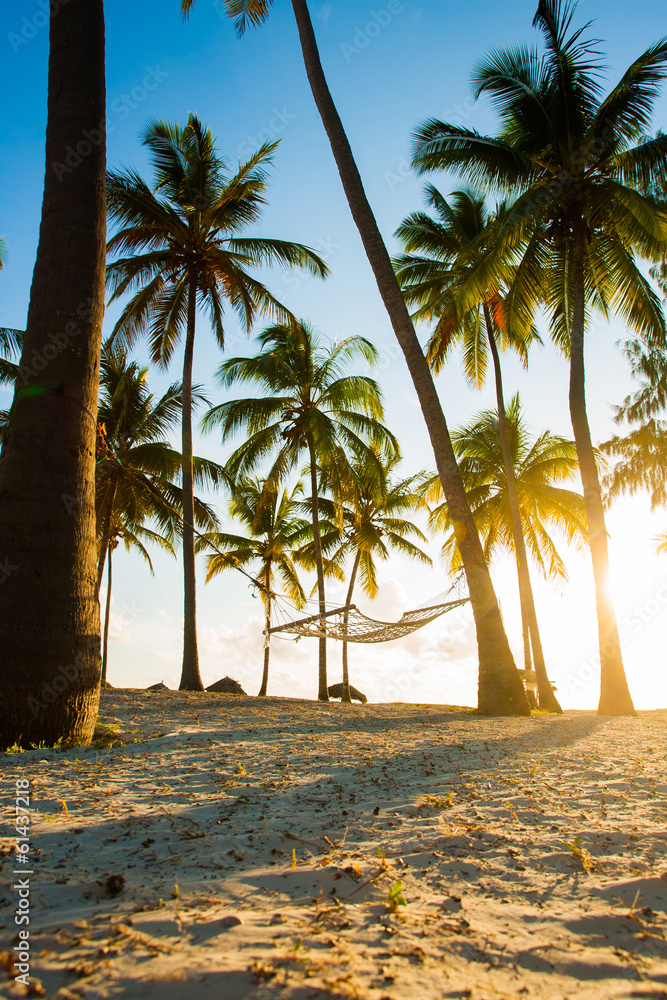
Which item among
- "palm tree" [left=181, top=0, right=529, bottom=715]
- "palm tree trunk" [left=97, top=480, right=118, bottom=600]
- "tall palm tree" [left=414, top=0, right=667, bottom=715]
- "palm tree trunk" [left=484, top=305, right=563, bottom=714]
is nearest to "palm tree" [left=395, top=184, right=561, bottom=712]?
"palm tree trunk" [left=484, top=305, right=563, bottom=714]

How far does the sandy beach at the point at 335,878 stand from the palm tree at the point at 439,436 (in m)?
3.60

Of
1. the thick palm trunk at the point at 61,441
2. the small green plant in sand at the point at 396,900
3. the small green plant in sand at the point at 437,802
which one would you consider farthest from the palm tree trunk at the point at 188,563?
the small green plant in sand at the point at 396,900

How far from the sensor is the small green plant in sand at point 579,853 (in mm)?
2049

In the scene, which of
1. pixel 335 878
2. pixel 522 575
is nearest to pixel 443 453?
pixel 335 878

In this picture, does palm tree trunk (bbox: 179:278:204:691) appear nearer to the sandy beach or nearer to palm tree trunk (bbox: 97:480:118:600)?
palm tree trunk (bbox: 97:480:118:600)

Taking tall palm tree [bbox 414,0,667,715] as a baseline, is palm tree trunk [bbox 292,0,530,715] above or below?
below

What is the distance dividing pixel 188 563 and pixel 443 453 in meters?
6.05

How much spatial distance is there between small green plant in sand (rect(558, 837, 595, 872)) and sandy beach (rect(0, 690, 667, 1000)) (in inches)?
0.5

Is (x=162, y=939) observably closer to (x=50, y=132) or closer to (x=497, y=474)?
(x=50, y=132)

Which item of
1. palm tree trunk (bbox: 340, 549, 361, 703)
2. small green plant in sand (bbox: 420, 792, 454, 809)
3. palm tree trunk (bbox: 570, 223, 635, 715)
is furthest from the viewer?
palm tree trunk (bbox: 340, 549, 361, 703)

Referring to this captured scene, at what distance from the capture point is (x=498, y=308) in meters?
13.3

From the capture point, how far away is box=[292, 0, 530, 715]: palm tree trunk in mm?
7359

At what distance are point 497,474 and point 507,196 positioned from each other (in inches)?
285

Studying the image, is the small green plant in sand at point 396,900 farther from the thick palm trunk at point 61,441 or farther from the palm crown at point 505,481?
the palm crown at point 505,481
